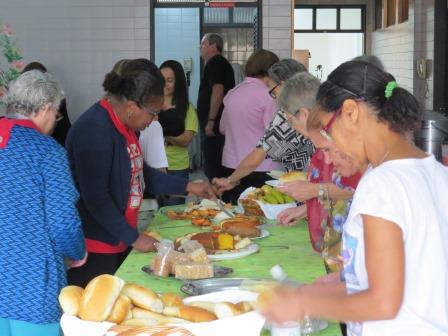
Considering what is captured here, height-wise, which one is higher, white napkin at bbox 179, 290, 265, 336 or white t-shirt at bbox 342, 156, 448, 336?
white t-shirt at bbox 342, 156, 448, 336

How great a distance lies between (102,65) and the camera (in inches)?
279

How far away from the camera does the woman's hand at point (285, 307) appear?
1.59m

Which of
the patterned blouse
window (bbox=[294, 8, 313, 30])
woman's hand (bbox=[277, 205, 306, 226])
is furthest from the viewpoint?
window (bbox=[294, 8, 313, 30])

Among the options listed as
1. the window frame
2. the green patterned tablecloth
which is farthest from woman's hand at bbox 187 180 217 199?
the window frame

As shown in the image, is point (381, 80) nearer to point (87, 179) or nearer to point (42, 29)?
point (87, 179)

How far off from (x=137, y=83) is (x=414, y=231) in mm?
1787

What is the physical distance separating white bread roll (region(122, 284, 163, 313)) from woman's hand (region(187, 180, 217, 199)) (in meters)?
1.81

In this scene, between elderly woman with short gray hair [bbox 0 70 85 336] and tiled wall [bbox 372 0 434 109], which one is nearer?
elderly woman with short gray hair [bbox 0 70 85 336]

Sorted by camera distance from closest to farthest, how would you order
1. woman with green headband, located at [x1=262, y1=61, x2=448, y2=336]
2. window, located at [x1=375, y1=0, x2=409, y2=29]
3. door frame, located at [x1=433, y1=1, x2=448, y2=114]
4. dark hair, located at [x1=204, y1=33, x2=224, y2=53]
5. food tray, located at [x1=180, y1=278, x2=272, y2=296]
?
woman with green headband, located at [x1=262, y1=61, x2=448, y2=336] → food tray, located at [x1=180, y1=278, x2=272, y2=296] → dark hair, located at [x1=204, y1=33, x2=224, y2=53] → door frame, located at [x1=433, y1=1, x2=448, y2=114] → window, located at [x1=375, y1=0, x2=409, y2=29]

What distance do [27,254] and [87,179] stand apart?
0.46 meters

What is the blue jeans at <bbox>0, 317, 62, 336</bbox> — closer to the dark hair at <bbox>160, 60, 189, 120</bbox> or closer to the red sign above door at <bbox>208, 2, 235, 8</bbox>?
the dark hair at <bbox>160, 60, 189, 120</bbox>

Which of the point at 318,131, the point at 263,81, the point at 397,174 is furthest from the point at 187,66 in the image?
the point at 397,174

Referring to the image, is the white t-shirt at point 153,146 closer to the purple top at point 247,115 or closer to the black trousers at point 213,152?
the purple top at point 247,115

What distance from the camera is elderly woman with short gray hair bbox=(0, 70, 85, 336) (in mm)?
2691
